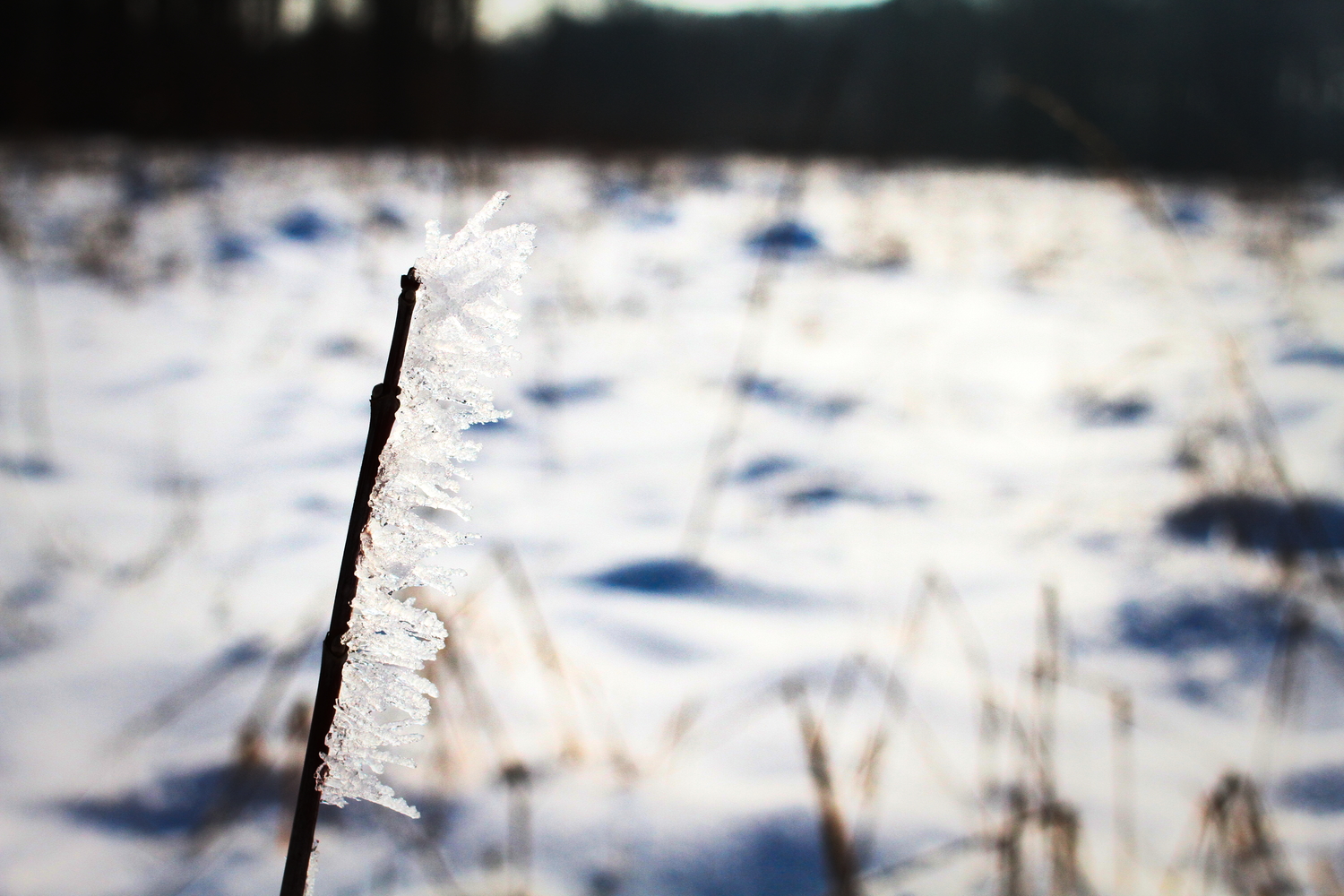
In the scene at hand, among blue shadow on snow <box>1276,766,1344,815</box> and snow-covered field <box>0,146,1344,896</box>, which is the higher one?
snow-covered field <box>0,146,1344,896</box>

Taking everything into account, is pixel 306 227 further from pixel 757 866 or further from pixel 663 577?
pixel 757 866

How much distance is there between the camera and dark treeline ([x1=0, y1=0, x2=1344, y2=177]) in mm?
8766

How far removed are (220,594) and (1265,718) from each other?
1423 millimetres

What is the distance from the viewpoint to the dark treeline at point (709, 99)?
8.77m

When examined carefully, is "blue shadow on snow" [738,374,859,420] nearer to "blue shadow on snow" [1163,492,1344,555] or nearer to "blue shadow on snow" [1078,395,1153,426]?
"blue shadow on snow" [1078,395,1153,426]

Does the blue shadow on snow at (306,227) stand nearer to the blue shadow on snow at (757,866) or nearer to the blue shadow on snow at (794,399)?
the blue shadow on snow at (794,399)

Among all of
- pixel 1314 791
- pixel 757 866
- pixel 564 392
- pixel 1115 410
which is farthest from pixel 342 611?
pixel 1115 410

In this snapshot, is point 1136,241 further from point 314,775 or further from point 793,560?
point 314,775

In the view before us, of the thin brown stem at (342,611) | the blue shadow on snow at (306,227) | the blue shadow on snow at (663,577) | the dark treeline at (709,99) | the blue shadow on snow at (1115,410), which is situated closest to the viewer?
the thin brown stem at (342,611)

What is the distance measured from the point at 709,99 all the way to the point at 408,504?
36.3m

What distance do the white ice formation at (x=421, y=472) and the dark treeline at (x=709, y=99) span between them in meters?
0.93

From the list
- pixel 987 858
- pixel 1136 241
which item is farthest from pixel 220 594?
pixel 1136 241

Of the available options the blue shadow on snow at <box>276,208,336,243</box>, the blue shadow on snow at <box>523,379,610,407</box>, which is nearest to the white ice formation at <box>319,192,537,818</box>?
the blue shadow on snow at <box>523,379,610,407</box>

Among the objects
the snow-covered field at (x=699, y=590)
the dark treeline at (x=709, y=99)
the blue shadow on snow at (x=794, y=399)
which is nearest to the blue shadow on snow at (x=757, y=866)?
the snow-covered field at (x=699, y=590)
